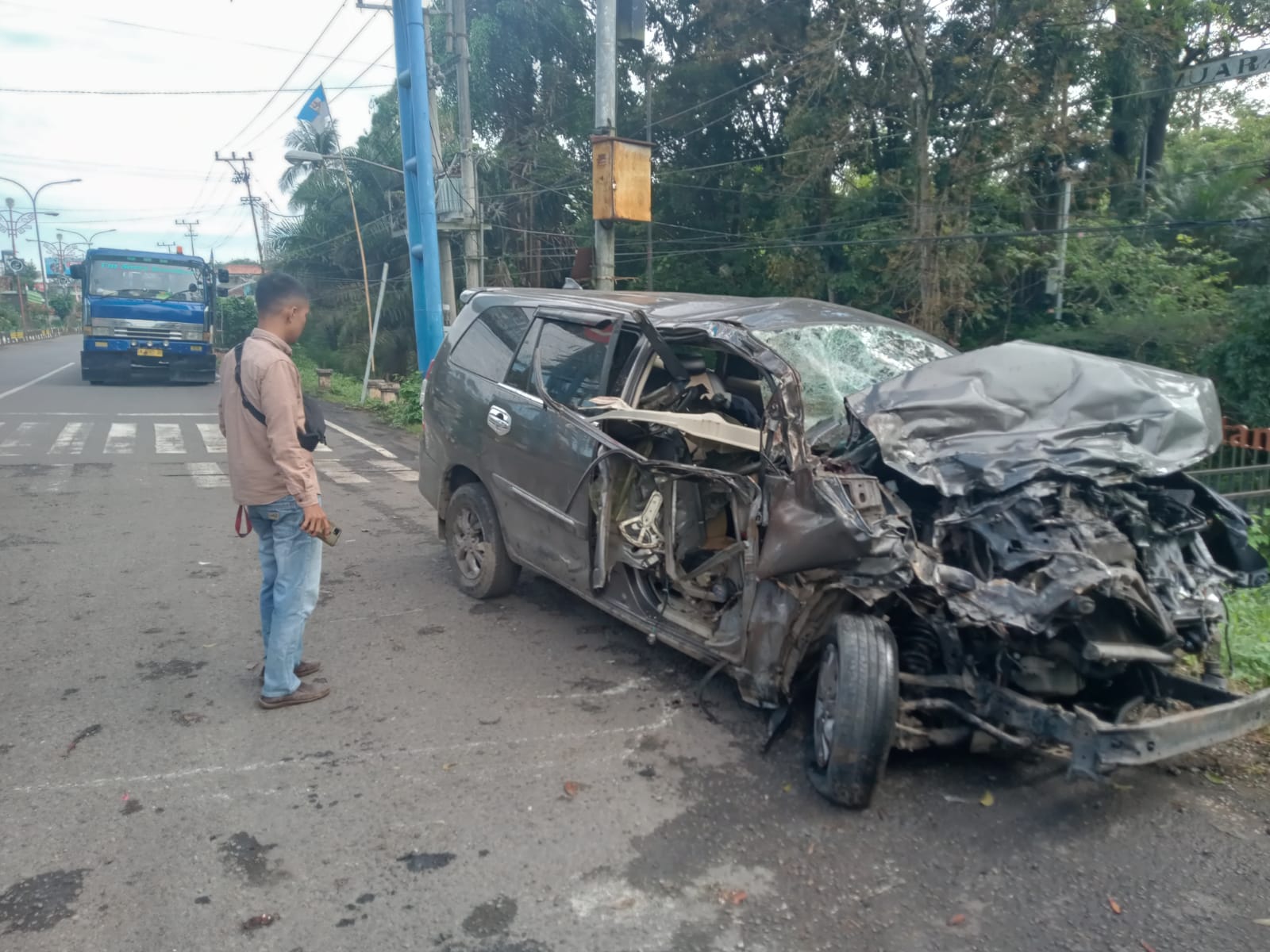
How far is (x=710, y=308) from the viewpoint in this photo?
515 cm

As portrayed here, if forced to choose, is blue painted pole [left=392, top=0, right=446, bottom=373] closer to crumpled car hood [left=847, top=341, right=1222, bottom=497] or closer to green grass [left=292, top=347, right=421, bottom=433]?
green grass [left=292, top=347, right=421, bottom=433]

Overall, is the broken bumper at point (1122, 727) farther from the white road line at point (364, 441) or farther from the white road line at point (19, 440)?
the white road line at point (19, 440)

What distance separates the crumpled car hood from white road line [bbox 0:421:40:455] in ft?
38.0

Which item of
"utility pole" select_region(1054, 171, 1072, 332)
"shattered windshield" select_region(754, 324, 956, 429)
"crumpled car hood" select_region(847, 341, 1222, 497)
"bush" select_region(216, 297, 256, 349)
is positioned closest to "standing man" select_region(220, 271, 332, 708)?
"shattered windshield" select_region(754, 324, 956, 429)

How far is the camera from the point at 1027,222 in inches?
772

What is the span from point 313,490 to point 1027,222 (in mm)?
18621

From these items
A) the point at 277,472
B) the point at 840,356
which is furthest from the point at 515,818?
the point at 840,356

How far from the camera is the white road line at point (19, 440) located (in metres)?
12.2

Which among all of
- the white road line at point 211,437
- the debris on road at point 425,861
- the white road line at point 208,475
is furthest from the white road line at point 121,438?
the debris on road at point 425,861

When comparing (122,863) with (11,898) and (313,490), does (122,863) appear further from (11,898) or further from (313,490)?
(313,490)

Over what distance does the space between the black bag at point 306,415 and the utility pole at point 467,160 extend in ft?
45.2

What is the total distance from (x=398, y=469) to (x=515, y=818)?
8.75 metres

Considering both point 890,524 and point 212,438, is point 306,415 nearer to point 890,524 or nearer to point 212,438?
point 890,524

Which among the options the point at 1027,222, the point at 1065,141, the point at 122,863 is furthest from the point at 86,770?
the point at 1027,222
